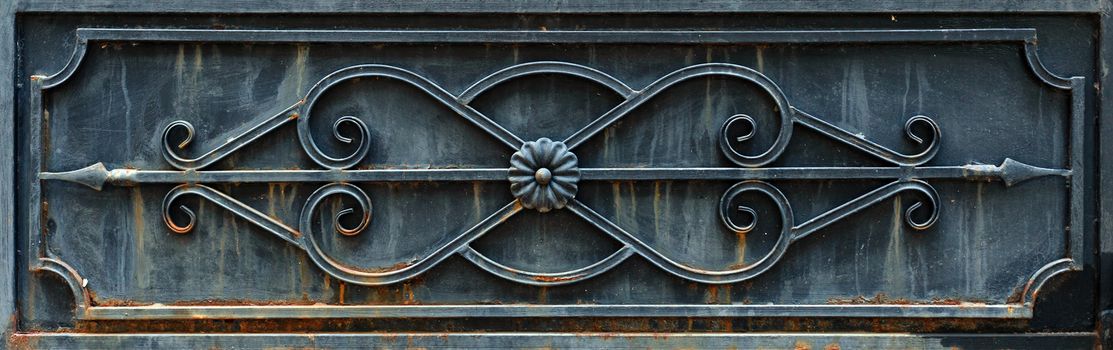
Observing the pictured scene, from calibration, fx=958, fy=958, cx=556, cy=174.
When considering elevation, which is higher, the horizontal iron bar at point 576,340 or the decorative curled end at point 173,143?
the decorative curled end at point 173,143

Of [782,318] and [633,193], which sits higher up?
[633,193]

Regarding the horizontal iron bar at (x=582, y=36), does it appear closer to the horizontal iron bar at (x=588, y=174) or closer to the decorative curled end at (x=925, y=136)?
the decorative curled end at (x=925, y=136)

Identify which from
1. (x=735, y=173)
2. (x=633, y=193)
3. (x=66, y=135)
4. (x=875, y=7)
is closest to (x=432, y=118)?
(x=633, y=193)

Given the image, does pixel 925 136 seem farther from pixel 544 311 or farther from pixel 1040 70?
pixel 544 311

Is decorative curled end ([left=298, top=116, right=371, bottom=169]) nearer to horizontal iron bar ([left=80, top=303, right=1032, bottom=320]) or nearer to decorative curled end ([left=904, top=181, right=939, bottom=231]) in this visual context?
horizontal iron bar ([left=80, top=303, right=1032, bottom=320])

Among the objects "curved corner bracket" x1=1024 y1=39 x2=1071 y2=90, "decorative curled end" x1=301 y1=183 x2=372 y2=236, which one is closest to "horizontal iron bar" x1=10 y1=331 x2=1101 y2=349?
"decorative curled end" x1=301 y1=183 x2=372 y2=236

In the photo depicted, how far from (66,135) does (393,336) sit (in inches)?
46.7

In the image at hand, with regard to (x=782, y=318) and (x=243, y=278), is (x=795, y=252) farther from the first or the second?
(x=243, y=278)

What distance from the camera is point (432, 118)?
295cm

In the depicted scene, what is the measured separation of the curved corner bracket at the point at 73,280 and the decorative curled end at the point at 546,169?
1.36m

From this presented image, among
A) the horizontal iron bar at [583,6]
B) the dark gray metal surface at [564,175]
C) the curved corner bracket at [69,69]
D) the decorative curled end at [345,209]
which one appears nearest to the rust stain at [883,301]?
the dark gray metal surface at [564,175]

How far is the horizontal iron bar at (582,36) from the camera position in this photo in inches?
114

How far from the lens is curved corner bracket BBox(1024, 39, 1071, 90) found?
9.54ft

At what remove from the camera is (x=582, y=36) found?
2912mm
